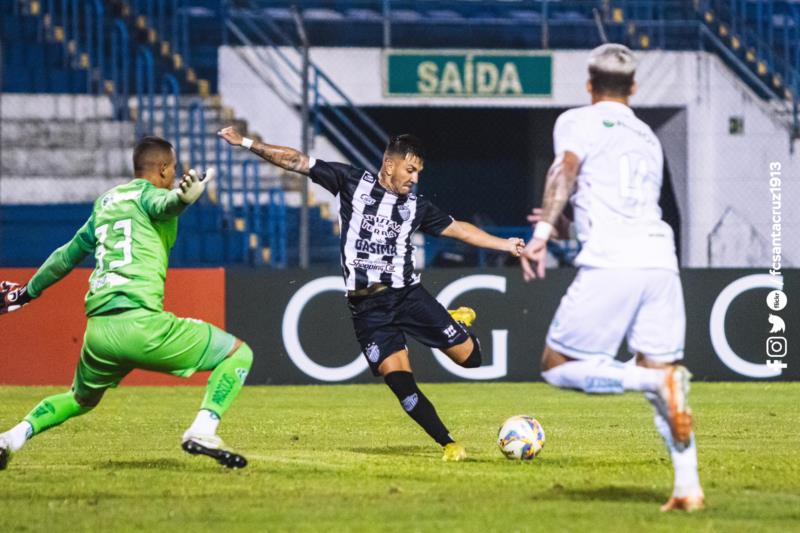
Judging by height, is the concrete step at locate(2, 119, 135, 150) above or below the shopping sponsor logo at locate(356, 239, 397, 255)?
above

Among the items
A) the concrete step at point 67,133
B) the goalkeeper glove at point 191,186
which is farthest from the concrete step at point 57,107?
the goalkeeper glove at point 191,186

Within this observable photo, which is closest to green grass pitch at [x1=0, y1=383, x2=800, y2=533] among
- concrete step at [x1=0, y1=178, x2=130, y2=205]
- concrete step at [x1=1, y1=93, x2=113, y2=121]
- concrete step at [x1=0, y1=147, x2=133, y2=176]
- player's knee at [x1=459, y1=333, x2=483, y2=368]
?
player's knee at [x1=459, y1=333, x2=483, y2=368]

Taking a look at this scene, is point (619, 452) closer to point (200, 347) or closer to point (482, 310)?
point (200, 347)

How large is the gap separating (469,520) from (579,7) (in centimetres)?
1939

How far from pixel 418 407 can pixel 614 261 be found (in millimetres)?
2775

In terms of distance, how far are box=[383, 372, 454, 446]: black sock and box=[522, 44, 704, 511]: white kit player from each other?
2332 millimetres

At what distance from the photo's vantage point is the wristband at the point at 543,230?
6711mm

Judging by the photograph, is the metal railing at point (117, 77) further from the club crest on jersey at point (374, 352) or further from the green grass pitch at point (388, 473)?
the club crest on jersey at point (374, 352)

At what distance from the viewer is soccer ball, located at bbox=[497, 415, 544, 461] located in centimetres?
890

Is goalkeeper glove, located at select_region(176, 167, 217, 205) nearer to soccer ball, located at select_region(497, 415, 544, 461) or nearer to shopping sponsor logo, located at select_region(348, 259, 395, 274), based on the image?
shopping sponsor logo, located at select_region(348, 259, 395, 274)

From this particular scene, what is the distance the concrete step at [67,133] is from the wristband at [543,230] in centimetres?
1505

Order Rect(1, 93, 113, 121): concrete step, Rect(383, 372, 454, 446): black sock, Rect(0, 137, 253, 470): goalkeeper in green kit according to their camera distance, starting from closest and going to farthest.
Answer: Rect(0, 137, 253, 470): goalkeeper in green kit
Rect(383, 372, 454, 446): black sock
Rect(1, 93, 113, 121): concrete step

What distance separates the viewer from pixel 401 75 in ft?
76.8

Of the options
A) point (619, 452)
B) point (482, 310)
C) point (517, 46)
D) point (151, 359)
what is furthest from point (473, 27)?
point (151, 359)
